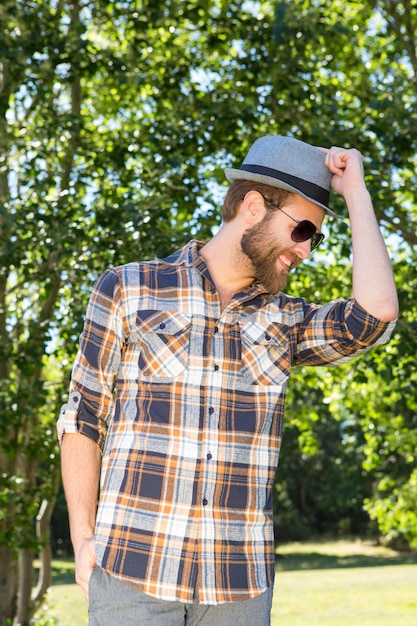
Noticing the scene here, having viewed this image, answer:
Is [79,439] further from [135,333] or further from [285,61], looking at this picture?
[285,61]

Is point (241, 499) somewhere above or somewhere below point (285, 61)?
below

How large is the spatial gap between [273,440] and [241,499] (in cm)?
19

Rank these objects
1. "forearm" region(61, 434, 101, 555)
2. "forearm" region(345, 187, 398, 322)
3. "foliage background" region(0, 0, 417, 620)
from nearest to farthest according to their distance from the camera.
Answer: "forearm" region(61, 434, 101, 555) < "forearm" region(345, 187, 398, 322) < "foliage background" region(0, 0, 417, 620)

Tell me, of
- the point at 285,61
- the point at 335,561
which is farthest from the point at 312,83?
the point at 335,561

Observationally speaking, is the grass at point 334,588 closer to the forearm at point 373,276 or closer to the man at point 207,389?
the man at point 207,389

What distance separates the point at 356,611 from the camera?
20734 millimetres

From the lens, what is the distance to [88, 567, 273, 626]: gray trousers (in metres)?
2.18

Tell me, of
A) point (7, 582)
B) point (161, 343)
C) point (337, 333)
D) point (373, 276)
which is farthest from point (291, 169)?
point (7, 582)

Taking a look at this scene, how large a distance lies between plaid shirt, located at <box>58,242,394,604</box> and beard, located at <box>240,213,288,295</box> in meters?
0.07

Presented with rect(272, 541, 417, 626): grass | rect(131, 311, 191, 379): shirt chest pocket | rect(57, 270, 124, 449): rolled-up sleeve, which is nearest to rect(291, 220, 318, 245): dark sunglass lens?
rect(131, 311, 191, 379): shirt chest pocket

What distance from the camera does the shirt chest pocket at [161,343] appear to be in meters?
2.38

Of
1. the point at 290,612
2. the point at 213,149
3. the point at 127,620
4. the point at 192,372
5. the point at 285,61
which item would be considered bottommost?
the point at 290,612

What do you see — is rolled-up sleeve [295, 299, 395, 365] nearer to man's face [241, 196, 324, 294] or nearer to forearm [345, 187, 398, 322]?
forearm [345, 187, 398, 322]

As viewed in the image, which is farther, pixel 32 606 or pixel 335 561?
pixel 335 561
